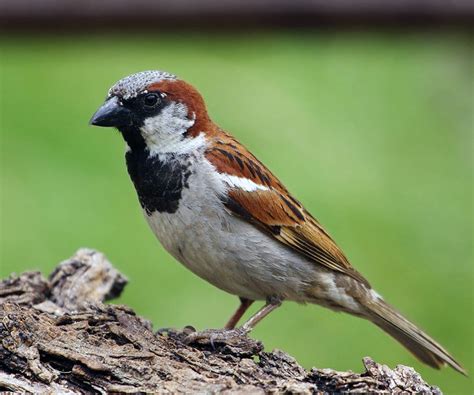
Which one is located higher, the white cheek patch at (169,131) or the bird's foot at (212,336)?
the white cheek patch at (169,131)

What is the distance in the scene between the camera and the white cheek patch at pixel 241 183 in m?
3.73

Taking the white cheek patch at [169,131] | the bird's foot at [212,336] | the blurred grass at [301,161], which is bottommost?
the bird's foot at [212,336]

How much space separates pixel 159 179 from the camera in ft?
12.1

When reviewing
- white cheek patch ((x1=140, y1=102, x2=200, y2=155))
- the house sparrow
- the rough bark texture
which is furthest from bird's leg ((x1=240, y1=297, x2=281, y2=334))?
white cheek patch ((x1=140, y1=102, x2=200, y2=155))

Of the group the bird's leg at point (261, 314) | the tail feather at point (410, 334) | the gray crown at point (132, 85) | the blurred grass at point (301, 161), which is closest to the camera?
the bird's leg at point (261, 314)

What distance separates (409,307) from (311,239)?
1.87 m

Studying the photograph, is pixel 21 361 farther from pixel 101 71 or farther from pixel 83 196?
pixel 101 71

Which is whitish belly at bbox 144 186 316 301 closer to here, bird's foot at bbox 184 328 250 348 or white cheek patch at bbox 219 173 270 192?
white cheek patch at bbox 219 173 270 192

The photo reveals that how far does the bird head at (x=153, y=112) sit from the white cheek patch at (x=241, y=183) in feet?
0.68

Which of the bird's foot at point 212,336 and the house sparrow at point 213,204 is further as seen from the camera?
the house sparrow at point 213,204

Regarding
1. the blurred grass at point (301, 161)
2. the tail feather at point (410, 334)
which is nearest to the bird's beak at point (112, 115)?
the tail feather at point (410, 334)

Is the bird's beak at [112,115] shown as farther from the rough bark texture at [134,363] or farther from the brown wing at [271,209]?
the rough bark texture at [134,363]

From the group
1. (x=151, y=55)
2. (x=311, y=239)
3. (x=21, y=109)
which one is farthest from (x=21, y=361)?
(x=151, y=55)

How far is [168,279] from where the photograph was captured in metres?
5.82
